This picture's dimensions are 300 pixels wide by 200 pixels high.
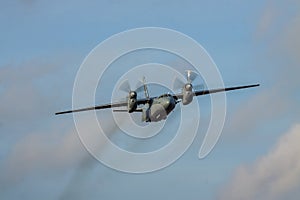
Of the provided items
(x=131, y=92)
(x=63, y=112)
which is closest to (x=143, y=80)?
(x=131, y=92)

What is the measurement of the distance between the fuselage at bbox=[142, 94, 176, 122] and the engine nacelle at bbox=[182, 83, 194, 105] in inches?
71.2

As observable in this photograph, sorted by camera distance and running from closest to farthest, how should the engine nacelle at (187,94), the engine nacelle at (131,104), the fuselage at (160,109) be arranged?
the engine nacelle at (187,94) → the fuselage at (160,109) → the engine nacelle at (131,104)

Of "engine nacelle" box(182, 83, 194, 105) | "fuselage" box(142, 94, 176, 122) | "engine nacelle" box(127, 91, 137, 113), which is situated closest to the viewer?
"engine nacelle" box(182, 83, 194, 105)

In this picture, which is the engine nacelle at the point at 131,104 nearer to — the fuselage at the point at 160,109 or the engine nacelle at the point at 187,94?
the fuselage at the point at 160,109

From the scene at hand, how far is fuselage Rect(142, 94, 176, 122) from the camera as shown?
512 ft

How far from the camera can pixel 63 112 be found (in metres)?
172

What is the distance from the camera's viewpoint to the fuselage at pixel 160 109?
6142 inches

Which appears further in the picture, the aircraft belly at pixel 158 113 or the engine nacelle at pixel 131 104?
the engine nacelle at pixel 131 104

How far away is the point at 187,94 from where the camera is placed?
15612cm

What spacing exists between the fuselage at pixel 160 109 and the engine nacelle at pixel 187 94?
1809 mm

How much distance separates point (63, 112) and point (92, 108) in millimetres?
6313

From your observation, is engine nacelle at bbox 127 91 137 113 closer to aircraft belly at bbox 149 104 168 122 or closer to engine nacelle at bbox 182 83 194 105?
aircraft belly at bbox 149 104 168 122

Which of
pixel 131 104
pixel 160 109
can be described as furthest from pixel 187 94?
pixel 131 104

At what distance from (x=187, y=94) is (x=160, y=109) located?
15.1 ft
